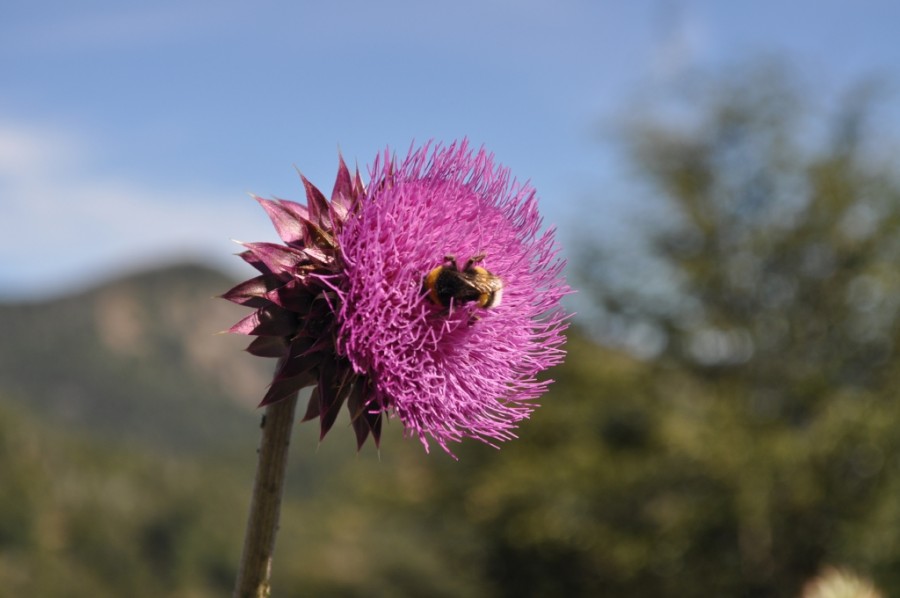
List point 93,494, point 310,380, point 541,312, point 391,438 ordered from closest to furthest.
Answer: point 310,380 < point 541,312 < point 391,438 < point 93,494

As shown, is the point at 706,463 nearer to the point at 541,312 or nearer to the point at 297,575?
the point at 297,575

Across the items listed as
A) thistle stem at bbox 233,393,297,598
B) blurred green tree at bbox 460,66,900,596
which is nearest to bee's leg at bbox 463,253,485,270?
thistle stem at bbox 233,393,297,598

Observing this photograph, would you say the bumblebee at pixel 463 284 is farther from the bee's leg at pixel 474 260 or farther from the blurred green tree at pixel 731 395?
the blurred green tree at pixel 731 395

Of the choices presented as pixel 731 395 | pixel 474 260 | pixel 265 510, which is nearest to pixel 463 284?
pixel 474 260

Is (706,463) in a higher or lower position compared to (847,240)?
lower

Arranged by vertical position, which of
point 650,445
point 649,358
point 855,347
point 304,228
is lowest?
point 304,228

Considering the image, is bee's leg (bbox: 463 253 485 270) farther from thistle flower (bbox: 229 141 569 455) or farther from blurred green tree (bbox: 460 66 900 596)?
blurred green tree (bbox: 460 66 900 596)

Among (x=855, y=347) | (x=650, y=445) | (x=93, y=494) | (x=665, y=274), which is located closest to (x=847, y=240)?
(x=855, y=347)

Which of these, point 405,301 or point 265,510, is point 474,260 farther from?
point 265,510
